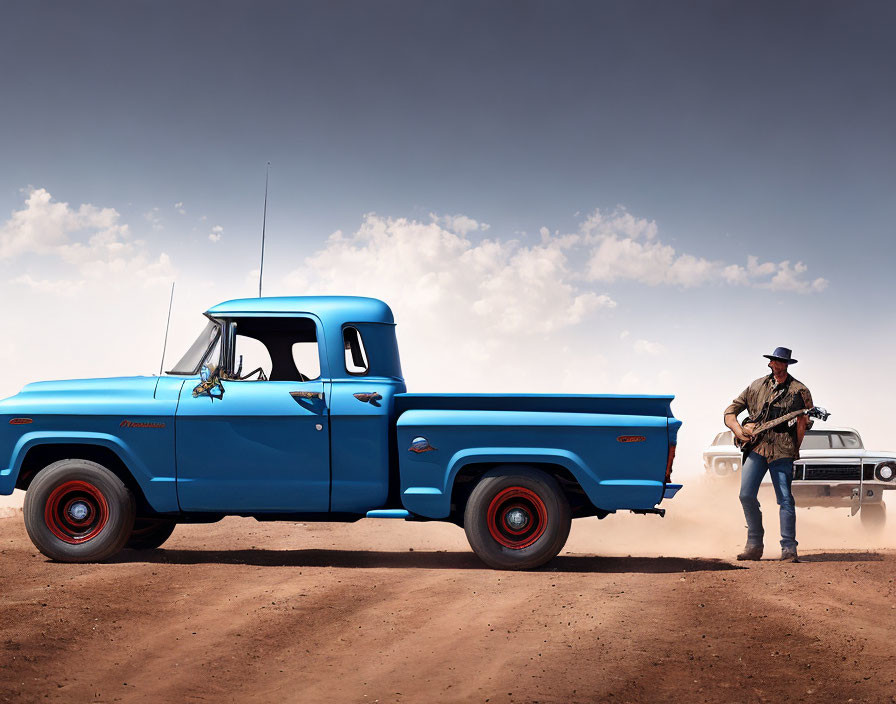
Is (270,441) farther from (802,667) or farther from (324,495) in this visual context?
(802,667)

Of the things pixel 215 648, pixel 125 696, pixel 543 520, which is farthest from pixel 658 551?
pixel 125 696

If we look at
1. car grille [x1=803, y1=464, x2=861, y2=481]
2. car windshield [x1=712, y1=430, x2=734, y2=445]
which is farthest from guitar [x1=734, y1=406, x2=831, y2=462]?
car windshield [x1=712, y1=430, x2=734, y2=445]

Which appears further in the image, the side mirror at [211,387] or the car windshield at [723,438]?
the car windshield at [723,438]

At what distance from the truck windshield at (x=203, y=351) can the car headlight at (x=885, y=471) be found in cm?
940

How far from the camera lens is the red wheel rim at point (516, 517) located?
30.5 feet

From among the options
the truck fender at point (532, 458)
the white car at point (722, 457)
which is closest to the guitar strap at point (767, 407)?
the truck fender at point (532, 458)

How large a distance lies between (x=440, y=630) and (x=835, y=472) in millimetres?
8802

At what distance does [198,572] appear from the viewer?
919 cm

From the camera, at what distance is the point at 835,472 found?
14.0m

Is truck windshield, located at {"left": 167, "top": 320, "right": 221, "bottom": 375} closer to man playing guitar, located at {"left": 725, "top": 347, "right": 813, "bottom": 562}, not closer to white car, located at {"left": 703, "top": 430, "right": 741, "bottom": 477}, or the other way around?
man playing guitar, located at {"left": 725, "top": 347, "right": 813, "bottom": 562}

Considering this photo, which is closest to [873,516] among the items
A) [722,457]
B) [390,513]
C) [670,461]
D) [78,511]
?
[722,457]

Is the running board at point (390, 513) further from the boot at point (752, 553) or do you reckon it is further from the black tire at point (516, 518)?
the boot at point (752, 553)

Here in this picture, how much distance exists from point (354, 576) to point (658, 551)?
662 cm

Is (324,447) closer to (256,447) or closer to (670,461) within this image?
(256,447)
